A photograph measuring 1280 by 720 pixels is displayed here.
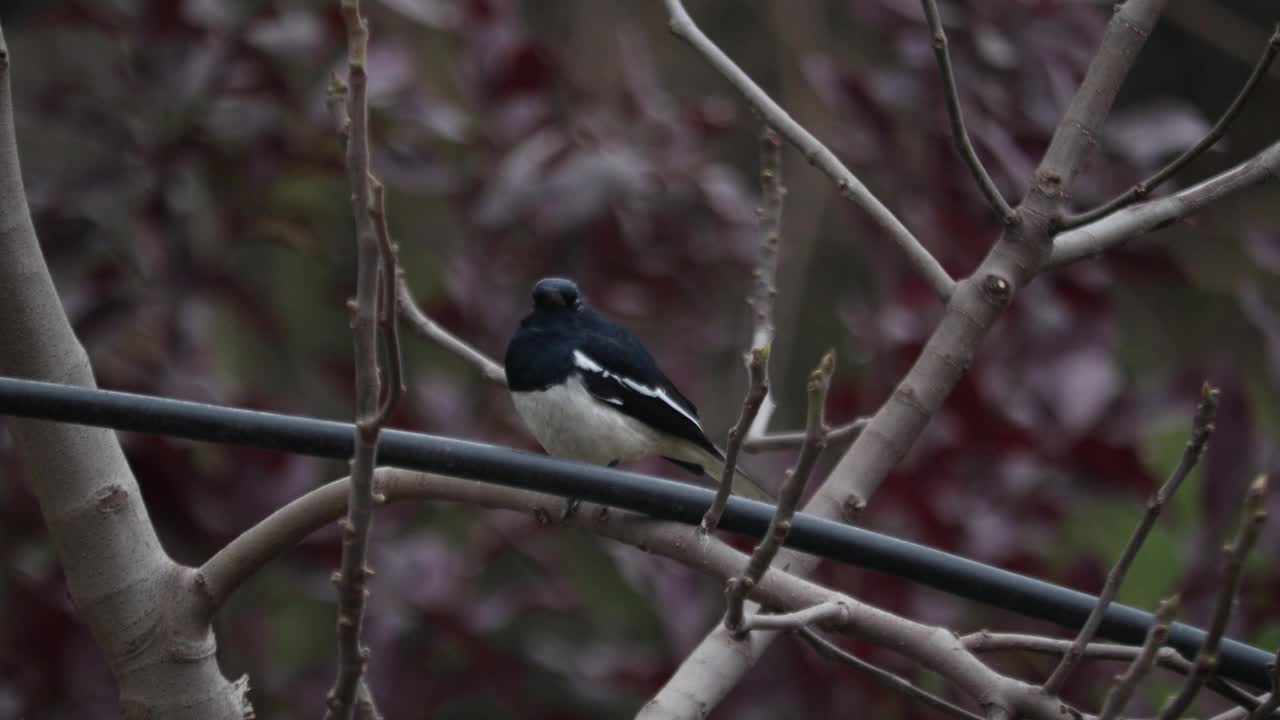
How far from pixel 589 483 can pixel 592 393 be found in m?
0.97

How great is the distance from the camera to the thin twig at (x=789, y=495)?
1.33 m

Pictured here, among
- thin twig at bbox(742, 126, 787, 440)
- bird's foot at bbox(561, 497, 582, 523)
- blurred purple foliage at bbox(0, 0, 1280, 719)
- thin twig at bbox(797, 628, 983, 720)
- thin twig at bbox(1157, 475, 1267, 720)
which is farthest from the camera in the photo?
blurred purple foliage at bbox(0, 0, 1280, 719)

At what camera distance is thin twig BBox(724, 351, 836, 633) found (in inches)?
52.4

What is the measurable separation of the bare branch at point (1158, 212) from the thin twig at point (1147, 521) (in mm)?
710

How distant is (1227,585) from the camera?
4.35 feet

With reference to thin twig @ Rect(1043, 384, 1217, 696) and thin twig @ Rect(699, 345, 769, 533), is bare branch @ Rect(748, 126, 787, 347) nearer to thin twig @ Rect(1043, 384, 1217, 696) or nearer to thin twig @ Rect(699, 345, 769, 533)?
thin twig @ Rect(699, 345, 769, 533)

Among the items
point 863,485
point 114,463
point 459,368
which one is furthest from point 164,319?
point 863,485

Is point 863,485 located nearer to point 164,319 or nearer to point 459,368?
point 164,319

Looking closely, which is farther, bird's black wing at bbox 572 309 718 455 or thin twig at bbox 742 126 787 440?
bird's black wing at bbox 572 309 718 455

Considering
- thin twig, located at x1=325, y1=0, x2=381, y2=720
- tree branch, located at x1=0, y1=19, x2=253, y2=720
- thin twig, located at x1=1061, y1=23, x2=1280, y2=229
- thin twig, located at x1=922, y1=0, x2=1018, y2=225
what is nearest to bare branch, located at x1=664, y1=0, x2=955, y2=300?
thin twig, located at x1=922, y1=0, x2=1018, y2=225

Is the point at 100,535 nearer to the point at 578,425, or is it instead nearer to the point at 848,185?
the point at 578,425

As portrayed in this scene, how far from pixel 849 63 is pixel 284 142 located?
6.85 feet

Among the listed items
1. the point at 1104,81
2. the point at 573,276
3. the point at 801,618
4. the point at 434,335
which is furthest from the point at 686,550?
the point at 573,276

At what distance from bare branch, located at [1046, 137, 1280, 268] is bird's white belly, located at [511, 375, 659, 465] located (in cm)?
83
